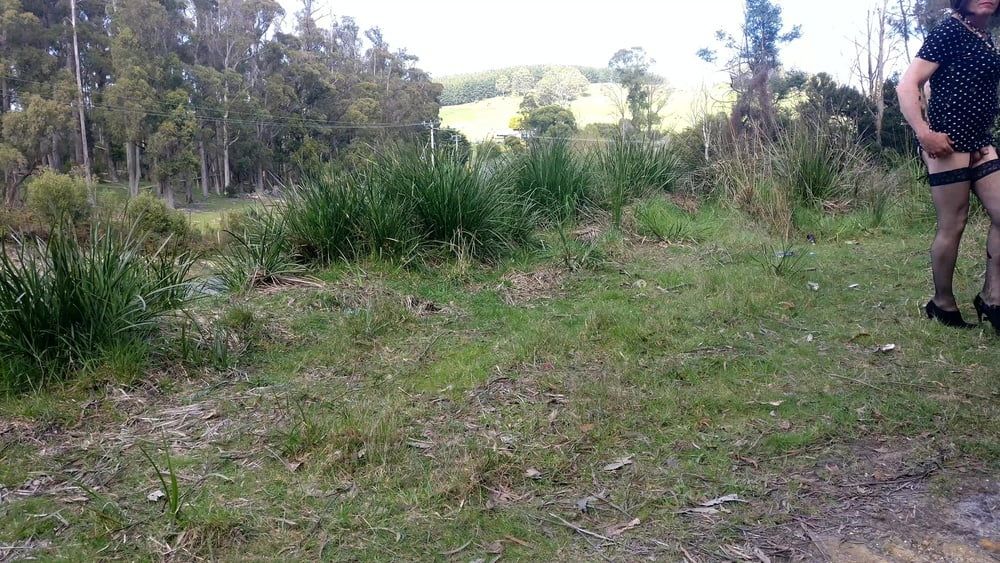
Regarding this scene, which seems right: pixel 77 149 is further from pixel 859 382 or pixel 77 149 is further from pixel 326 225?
pixel 859 382

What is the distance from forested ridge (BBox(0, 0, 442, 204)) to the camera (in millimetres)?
29516

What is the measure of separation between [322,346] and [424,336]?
21.8 inches

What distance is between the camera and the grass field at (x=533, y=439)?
5.70 feet

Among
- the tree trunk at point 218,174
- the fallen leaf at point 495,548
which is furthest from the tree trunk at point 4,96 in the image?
the fallen leaf at point 495,548

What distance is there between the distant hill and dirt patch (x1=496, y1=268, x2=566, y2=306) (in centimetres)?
2737

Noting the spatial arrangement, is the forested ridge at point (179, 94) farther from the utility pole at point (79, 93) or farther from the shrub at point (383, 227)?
the shrub at point (383, 227)

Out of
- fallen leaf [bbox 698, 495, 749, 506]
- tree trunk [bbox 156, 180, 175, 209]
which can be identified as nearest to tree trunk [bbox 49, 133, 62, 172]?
tree trunk [bbox 156, 180, 175, 209]

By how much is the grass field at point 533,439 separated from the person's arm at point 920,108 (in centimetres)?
90

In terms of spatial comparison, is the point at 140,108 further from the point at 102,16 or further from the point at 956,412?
the point at 956,412

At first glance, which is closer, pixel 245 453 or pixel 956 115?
pixel 245 453

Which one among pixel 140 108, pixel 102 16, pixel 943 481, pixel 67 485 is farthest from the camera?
pixel 102 16

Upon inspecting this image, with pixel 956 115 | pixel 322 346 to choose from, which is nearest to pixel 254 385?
pixel 322 346

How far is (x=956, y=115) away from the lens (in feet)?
10.2

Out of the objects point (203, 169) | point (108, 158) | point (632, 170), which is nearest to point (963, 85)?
point (632, 170)
